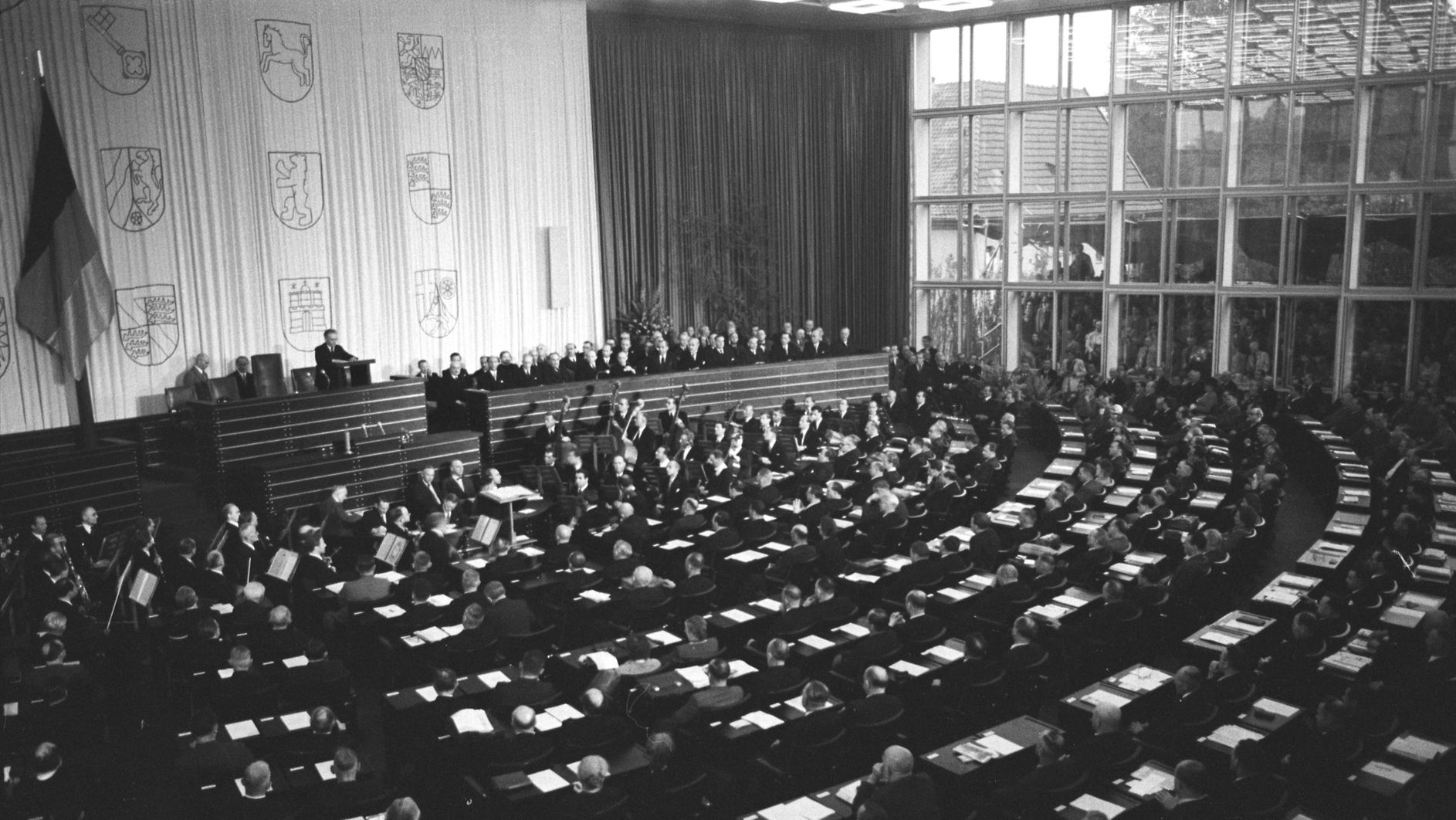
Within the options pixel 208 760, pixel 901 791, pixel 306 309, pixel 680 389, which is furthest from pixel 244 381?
pixel 901 791

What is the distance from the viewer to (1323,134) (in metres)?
22.7

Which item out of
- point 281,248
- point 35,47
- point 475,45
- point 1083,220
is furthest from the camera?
point 1083,220

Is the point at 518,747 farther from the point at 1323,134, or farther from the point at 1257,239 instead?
the point at 1323,134

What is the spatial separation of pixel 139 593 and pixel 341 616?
6.00 feet

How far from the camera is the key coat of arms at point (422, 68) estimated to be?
71.0ft

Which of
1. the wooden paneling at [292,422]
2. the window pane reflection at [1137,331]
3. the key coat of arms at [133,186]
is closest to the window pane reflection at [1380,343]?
the window pane reflection at [1137,331]

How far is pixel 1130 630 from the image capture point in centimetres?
1062

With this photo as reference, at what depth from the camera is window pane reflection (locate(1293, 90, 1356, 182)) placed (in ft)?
73.5

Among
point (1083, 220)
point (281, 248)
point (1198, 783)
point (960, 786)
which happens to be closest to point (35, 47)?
point (281, 248)

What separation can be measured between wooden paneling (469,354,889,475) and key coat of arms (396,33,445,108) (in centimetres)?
681

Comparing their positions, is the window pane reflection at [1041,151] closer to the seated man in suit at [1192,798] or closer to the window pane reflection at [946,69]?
the window pane reflection at [946,69]

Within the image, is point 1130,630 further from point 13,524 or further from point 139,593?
point 13,524

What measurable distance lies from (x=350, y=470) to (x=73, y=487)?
362cm

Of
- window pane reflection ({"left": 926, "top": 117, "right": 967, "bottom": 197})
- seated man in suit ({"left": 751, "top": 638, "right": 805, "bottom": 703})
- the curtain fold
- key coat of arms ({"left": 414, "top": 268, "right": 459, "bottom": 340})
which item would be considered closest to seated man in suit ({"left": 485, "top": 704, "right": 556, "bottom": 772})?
seated man in suit ({"left": 751, "top": 638, "right": 805, "bottom": 703})
